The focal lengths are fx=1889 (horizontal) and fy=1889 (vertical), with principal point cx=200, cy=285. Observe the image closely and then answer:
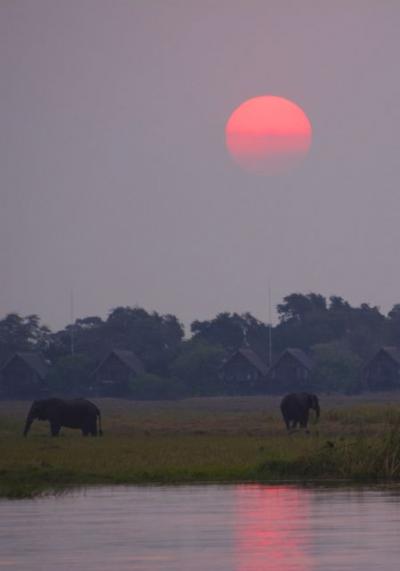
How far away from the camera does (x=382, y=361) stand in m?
150

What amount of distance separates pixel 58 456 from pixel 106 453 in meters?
1.54

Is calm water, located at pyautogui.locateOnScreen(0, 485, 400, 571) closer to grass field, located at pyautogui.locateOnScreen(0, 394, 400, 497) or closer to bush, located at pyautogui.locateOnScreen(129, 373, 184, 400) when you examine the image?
grass field, located at pyautogui.locateOnScreen(0, 394, 400, 497)

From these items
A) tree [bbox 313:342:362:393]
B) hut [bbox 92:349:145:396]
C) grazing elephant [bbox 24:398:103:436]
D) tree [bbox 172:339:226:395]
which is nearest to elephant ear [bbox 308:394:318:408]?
grazing elephant [bbox 24:398:103:436]

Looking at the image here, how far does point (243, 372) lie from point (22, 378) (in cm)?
1933

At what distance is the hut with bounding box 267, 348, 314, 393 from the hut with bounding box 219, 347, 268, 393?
1045 millimetres

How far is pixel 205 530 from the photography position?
2638 cm

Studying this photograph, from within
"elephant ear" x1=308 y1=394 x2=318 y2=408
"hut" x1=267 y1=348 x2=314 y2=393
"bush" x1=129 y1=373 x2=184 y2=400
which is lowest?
"elephant ear" x1=308 y1=394 x2=318 y2=408

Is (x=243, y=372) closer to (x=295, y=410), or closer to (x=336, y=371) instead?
(x=336, y=371)

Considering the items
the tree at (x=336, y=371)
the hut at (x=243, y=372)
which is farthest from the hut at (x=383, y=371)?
the hut at (x=243, y=372)

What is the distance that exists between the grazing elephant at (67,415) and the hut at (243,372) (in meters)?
97.9

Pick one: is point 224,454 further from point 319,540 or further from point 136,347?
point 136,347

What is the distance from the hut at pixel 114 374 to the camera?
159000mm

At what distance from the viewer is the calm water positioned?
22.4 metres

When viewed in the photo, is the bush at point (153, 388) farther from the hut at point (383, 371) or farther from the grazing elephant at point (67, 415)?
the grazing elephant at point (67, 415)
